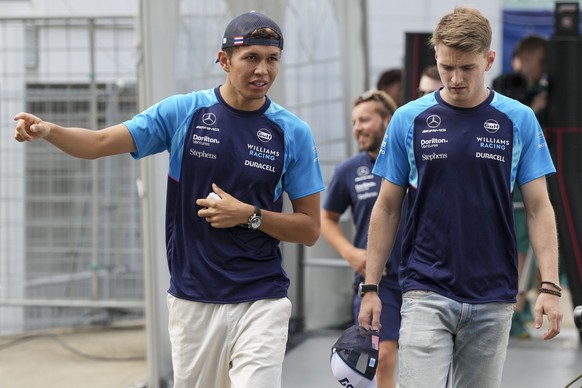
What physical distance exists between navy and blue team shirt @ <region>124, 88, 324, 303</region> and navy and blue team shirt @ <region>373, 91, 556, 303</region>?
0.47 metres

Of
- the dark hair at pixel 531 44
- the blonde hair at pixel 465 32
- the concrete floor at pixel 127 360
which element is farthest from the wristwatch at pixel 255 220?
the dark hair at pixel 531 44

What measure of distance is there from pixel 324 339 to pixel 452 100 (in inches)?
189

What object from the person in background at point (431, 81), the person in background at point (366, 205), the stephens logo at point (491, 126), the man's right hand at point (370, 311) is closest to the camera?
the stephens logo at point (491, 126)

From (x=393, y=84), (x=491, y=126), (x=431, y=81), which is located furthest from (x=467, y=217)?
(x=393, y=84)

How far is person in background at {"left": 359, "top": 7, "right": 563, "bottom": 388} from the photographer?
411 cm

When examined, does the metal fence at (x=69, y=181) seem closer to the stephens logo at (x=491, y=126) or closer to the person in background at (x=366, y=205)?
the person in background at (x=366, y=205)

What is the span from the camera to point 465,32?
4043mm

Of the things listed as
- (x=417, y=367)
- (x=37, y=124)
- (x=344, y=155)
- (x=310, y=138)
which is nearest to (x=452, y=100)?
(x=310, y=138)

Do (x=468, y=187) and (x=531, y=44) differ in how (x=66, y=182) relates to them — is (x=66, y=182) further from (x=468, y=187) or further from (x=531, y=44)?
(x=468, y=187)

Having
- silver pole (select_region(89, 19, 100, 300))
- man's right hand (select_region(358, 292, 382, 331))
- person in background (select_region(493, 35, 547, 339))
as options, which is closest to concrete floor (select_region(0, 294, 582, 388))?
person in background (select_region(493, 35, 547, 339))

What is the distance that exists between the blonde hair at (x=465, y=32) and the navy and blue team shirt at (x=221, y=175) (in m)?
0.66

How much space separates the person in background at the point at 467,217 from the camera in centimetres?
411

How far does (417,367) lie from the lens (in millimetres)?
4125

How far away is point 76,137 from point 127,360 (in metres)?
4.33
